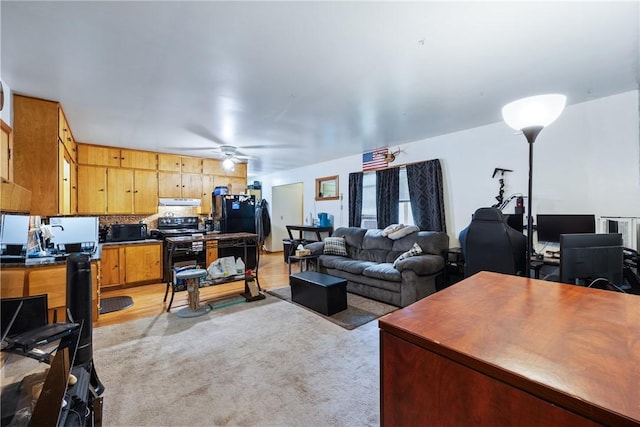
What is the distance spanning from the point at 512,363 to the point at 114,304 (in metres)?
4.63

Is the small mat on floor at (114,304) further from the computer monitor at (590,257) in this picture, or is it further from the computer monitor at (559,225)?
the computer monitor at (559,225)

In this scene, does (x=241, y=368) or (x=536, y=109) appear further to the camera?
(x=241, y=368)

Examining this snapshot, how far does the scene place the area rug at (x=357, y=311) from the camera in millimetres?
3098

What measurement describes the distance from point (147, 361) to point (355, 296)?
2674 millimetres

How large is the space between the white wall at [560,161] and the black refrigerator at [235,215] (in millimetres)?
3459

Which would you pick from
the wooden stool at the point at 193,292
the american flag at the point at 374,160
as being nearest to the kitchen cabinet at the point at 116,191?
the wooden stool at the point at 193,292

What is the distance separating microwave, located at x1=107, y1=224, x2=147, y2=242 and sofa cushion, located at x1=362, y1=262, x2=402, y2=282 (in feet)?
13.2

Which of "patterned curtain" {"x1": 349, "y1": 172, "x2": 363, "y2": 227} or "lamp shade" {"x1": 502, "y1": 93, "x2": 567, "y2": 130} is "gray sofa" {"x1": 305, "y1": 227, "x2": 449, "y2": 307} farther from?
"lamp shade" {"x1": 502, "y1": 93, "x2": 567, "y2": 130}

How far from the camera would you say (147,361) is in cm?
231

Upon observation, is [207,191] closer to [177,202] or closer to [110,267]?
[177,202]

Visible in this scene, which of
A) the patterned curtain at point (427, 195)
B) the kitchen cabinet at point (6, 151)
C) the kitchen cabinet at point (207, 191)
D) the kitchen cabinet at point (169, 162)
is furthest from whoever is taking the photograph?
the kitchen cabinet at point (207, 191)

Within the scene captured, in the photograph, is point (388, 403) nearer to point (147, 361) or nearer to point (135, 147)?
point (147, 361)

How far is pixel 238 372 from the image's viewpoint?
7.07 feet

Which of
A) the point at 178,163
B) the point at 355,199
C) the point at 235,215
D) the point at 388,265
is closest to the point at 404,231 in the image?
the point at 388,265
